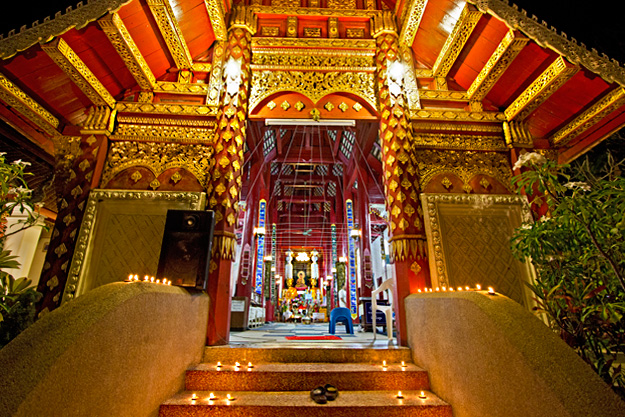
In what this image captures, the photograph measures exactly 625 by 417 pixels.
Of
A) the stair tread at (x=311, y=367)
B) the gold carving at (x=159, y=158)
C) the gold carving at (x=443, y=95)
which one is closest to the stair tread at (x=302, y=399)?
the stair tread at (x=311, y=367)

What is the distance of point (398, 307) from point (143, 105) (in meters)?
4.44

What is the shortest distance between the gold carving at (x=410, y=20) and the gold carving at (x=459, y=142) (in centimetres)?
171

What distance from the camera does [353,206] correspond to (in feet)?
38.9

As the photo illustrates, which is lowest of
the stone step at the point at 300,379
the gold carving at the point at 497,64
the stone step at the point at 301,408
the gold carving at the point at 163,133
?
the stone step at the point at 301,408

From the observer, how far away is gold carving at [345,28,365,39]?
5.01 m

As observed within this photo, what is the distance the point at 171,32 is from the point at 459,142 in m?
4.46

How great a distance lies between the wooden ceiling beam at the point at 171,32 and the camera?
3.85 meters

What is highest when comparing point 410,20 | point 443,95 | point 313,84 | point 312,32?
point 312,32

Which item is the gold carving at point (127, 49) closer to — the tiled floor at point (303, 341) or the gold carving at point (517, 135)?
the tiled floor at point (303, 341)

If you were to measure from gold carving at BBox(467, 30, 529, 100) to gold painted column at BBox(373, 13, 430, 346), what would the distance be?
3.55ft

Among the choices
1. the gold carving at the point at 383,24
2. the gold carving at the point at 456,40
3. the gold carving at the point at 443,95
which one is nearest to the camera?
the gold carving at the point at 456,40

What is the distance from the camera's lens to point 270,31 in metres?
4.94

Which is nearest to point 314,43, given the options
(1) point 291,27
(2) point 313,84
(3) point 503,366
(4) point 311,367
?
(1) point 291,27

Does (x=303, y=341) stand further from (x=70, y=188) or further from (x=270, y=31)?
(x=270, y=31)
